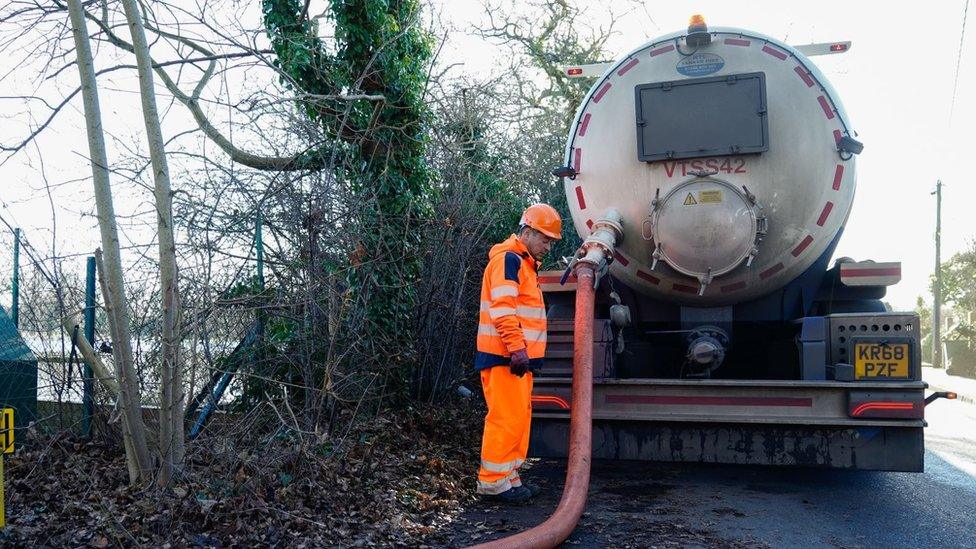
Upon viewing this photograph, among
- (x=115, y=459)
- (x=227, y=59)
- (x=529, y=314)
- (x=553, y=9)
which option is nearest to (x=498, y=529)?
(x=529, y=314)

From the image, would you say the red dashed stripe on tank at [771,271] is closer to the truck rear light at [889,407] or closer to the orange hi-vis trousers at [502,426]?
the truck rear light at [889,407]

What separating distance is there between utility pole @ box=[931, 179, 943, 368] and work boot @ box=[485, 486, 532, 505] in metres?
27.8

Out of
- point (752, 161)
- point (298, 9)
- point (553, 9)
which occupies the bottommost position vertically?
point (752, 161)

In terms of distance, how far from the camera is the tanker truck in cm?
506

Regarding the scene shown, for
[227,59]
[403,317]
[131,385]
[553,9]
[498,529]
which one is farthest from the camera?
[553,9]

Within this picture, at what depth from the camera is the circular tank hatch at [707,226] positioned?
524 cm

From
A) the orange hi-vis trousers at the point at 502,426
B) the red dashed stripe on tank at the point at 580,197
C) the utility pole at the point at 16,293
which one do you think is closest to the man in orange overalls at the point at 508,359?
the orange hi-vis trousers at the point at 502,426

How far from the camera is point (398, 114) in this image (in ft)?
23.6

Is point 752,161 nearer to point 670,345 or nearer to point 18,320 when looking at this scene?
point 670,345

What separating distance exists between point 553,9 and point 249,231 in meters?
13.9

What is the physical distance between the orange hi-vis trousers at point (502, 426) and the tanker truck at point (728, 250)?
0.35m

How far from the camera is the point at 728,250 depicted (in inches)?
208

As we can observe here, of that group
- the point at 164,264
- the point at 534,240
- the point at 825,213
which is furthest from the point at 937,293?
the point at 164,264

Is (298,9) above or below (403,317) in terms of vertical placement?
above
